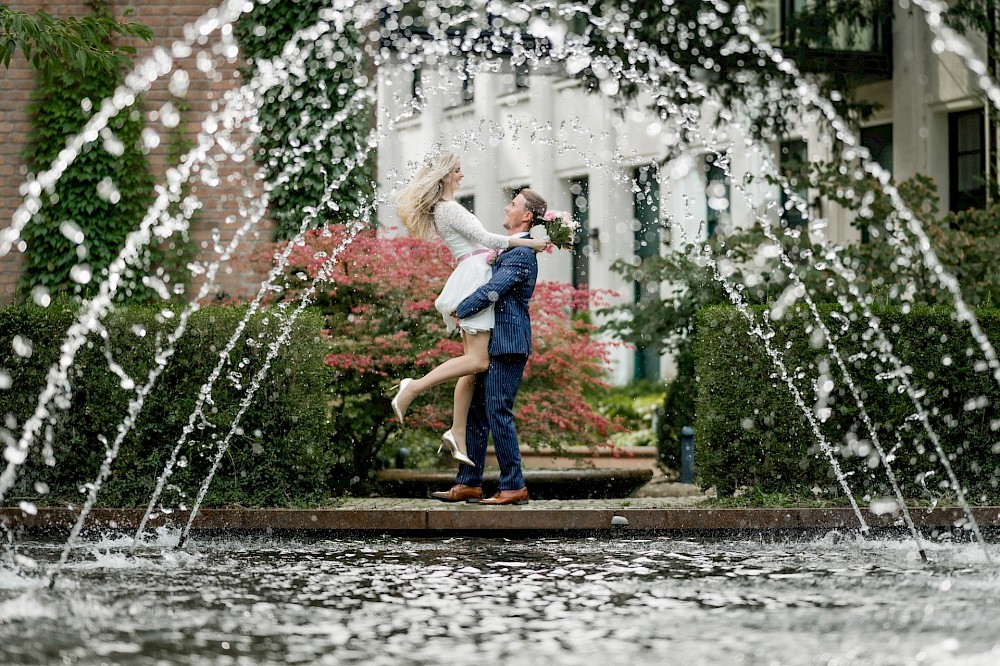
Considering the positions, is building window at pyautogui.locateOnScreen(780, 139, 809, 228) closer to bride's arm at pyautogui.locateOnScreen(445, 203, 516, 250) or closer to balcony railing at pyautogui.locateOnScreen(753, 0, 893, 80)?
balcony railing at pyautogui.locateOnScreen(753, 0, 893, 80)

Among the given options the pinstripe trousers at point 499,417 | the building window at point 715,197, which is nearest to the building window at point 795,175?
the building window at point 715,197

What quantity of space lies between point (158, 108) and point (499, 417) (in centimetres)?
749

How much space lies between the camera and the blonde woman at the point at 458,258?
8047 mm

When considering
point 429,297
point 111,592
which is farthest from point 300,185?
point 111,592

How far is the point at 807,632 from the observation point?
4.73 m

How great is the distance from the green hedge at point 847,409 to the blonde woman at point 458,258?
135 centimetres

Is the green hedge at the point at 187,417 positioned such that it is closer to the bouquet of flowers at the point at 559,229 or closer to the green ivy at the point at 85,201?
the bouquet of flowers at the point at 559,229

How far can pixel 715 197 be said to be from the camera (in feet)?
67.1

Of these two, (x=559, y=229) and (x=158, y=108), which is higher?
(x=158, y=108)

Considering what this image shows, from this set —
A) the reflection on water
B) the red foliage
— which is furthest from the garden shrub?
the reflection on water

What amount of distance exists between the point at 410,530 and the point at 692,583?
229 cm

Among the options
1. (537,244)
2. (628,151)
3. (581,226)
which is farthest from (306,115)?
(581,226)

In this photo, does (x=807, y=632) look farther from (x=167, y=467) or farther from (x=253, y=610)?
(x=167, y=467)

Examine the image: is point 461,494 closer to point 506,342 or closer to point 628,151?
point 506,342
